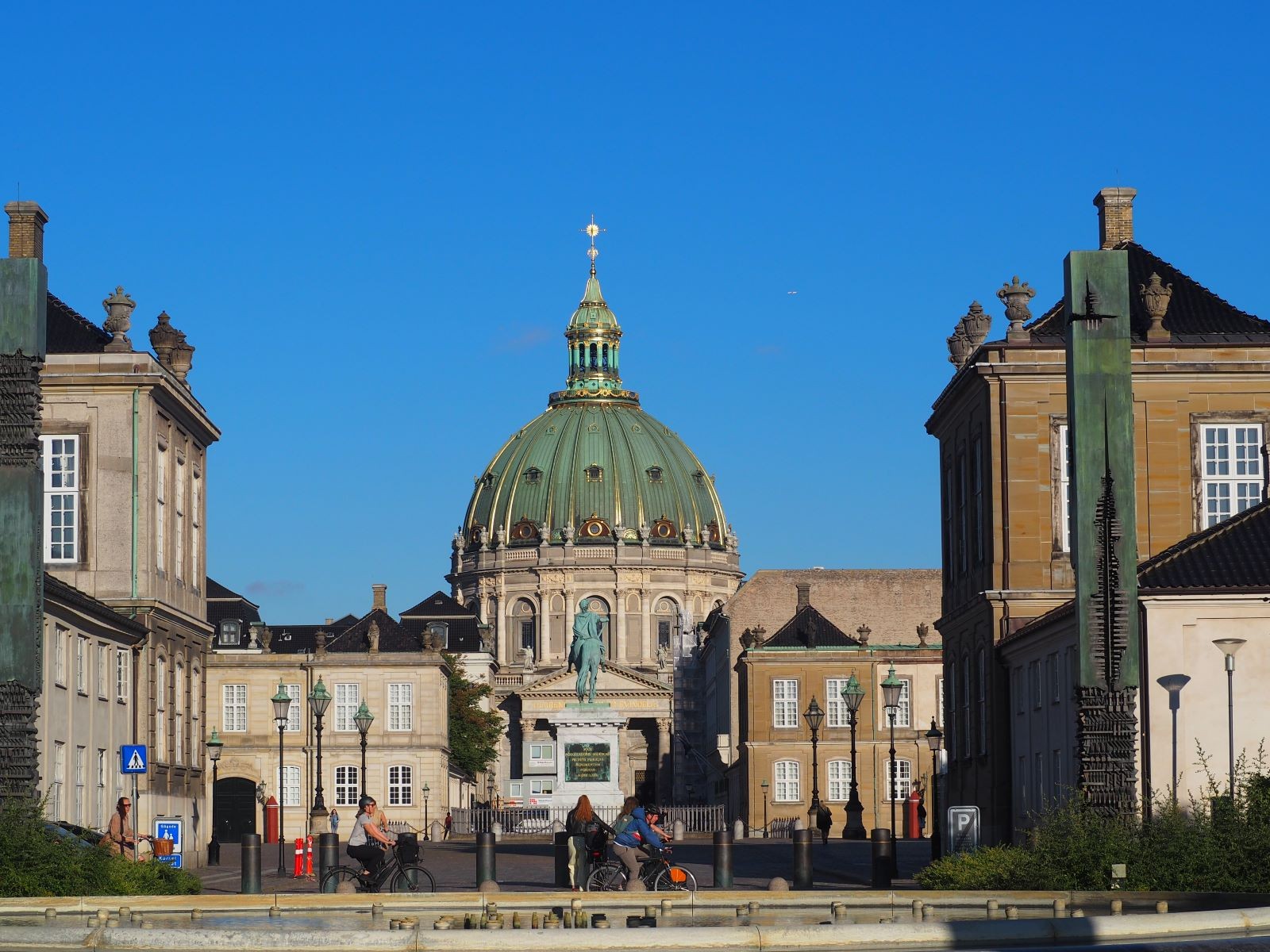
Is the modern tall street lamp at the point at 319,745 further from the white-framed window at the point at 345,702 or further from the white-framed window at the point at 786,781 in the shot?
the white-framed window at the point at 786,781

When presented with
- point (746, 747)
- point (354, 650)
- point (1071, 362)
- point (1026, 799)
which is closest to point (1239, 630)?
point (1026, 799)

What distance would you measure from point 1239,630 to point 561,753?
1418 inches

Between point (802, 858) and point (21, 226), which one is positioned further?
point (21, 226)

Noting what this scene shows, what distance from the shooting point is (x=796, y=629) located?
104 meters

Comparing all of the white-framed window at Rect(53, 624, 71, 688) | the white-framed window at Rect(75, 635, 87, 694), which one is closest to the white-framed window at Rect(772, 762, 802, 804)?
the white-framed window at Rect(75, 635, 87, 694)

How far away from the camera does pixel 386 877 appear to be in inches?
1321

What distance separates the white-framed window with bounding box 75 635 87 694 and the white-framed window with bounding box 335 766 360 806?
2156 inches

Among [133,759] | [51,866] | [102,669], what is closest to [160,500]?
[102,669]

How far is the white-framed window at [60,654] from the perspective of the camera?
48031 mm

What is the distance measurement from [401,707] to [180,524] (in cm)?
4540

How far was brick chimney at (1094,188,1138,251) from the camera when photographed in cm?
5750

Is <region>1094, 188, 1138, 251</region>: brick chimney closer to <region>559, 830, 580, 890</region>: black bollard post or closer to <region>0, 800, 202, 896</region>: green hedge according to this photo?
<region>559, 830, 580, 890</region>: black bollard post

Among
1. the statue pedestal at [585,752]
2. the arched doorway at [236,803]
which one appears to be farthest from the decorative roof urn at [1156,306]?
the arched doorway at [236,803]

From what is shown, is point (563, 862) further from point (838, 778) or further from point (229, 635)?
point (229, 635)
